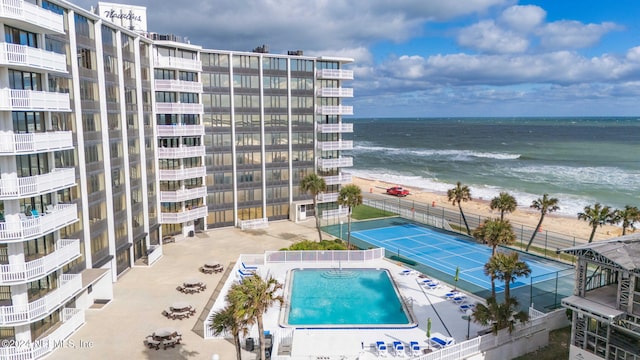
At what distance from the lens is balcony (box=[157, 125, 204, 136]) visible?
49250 millimetres

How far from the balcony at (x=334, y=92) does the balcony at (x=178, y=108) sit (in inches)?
645

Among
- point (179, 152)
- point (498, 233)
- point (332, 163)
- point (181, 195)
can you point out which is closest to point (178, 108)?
point (179, 152)

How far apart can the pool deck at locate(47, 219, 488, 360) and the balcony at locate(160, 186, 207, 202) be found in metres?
6.08

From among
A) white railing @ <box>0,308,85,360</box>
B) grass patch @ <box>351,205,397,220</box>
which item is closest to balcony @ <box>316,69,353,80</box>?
grass patch @ <box>351,205,397,220</box>

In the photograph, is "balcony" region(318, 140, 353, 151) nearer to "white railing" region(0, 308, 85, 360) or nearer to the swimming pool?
the swimming pool

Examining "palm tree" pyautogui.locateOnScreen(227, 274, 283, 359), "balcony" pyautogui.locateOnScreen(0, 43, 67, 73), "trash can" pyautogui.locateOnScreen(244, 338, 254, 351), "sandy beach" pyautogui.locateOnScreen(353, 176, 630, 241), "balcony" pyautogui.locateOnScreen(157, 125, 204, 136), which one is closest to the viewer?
"palm tree" pyautogui.locateOnScreen(227, 274, 283, 359)

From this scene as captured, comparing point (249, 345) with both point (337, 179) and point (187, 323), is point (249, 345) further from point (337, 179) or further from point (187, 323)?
point (337, 179)

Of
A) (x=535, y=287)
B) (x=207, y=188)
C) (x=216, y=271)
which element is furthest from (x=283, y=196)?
(x=535, y=287)

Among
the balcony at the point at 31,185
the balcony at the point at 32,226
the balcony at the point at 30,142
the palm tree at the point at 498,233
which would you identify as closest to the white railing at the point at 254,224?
the palm tree at the point at 498,233

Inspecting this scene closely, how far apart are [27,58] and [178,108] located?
25.8m

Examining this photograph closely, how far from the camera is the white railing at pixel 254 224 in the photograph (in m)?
58.2

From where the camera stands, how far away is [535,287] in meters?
38.7

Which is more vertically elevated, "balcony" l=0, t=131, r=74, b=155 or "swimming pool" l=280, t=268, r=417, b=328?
"balcony" l=0, t=131, r=74, b=155

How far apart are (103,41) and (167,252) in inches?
840
